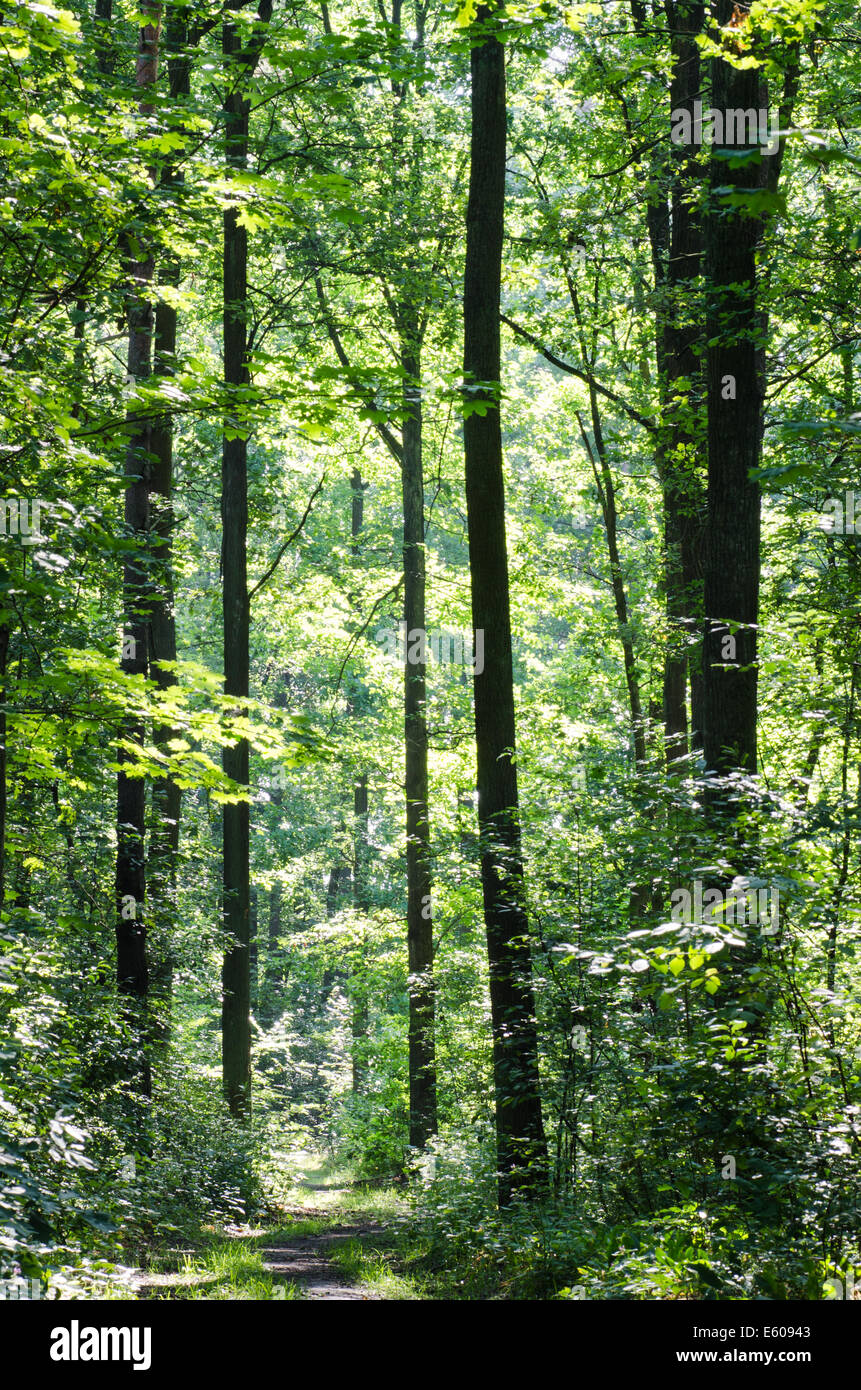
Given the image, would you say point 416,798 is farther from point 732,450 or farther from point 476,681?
point 732,450

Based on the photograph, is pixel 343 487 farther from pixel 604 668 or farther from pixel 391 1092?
pixel 391 1092

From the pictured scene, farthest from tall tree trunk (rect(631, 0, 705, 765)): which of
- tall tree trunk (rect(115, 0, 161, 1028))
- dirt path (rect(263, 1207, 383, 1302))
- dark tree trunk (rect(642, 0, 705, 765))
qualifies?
dirt path (rect(263, 1207, 383, 1302))

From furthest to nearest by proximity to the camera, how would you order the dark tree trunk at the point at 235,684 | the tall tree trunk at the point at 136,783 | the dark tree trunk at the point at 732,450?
the dark tree trunk at the point at 235,684 < the tall tree trunk at the point at 136,783 < the dark tree trunk at the point at 732,450

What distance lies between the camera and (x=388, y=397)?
632cm

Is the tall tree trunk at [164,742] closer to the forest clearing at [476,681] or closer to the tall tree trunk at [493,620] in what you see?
the forest clearing at [476,681]

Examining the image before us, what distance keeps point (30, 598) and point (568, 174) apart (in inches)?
473

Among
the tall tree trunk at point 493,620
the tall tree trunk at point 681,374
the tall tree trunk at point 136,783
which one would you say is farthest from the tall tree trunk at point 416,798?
the tall tree trunk at point 493,620

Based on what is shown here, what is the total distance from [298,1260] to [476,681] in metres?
5.28

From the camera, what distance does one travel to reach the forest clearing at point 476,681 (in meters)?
5.28

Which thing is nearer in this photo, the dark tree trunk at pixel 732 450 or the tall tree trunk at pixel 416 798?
the dark tree trunk at pixel 732 450

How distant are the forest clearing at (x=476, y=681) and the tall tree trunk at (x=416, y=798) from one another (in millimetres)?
76

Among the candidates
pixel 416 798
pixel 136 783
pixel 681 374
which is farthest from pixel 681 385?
pixel 416 798
